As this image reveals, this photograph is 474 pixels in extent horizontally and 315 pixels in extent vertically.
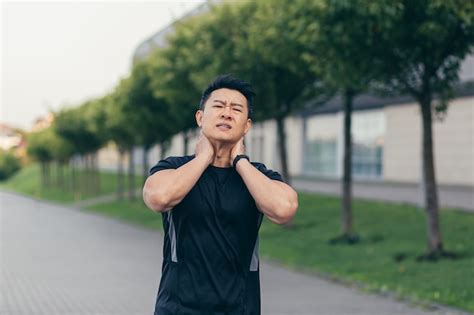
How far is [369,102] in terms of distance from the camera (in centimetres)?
3541

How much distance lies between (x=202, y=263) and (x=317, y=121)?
131 feet

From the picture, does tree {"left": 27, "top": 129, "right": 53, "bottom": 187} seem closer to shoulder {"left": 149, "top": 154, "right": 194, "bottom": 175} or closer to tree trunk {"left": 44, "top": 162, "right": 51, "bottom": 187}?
tree trunk {"left": 44, "top": 162, "right": 51, "bottom": 187}

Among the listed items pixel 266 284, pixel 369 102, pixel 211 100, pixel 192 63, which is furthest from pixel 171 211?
pixel 369 102

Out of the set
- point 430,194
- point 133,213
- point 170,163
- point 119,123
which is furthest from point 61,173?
point 170,163

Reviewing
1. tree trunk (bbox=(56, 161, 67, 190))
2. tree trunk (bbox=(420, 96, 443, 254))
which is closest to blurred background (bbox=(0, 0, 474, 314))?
tree trunk (bbox=(420, 96, 443, 254))

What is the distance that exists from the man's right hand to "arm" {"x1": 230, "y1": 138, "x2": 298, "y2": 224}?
0.11 m

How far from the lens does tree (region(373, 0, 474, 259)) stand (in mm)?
10602

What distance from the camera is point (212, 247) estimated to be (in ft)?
9.40

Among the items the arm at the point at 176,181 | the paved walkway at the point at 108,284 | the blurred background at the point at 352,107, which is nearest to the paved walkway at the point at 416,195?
the blurred background at the point at 352,107

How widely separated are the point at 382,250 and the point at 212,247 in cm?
1069

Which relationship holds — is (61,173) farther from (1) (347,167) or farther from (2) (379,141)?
(1) (347,167)

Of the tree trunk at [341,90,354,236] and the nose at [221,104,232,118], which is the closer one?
the nose at [221,104,232,118]

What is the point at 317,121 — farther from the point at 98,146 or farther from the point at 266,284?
the point at 266,284

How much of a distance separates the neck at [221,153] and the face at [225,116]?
4 cm
